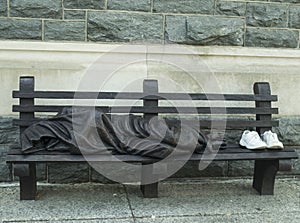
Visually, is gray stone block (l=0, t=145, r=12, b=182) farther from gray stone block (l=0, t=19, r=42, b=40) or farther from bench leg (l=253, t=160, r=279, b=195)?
bench leg (l=253, t=160, r=279, b=195)

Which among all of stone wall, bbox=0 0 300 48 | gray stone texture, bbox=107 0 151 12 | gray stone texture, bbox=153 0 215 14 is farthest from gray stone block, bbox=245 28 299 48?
gray stone texture, bbox=107 0 151 12

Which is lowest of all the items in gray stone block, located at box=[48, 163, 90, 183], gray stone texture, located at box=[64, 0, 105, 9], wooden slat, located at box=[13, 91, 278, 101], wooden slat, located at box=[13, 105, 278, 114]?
gray stone block, located at box=[48, 163, 90, 183]

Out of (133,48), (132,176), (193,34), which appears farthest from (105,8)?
A: (132,176)

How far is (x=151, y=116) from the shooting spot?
4180 mm

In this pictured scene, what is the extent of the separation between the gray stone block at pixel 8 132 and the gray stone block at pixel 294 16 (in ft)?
9.90

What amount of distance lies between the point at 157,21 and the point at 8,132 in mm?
1824

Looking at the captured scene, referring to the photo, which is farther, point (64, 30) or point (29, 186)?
point (64, 30)

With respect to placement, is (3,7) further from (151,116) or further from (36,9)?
(151,116)

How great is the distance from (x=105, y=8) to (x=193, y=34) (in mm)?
920

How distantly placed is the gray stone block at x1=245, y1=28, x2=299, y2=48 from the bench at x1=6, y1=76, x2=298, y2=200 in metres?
0.57

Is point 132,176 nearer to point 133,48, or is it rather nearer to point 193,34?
point 133,48

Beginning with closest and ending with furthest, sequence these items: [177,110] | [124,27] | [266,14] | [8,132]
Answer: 1. [177,110]
2. [8,132]
3. [124,27]
4. [266,14]

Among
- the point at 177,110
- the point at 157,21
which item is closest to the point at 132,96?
the point at 177,110

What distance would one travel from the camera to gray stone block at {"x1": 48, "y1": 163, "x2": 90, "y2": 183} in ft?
14.7
